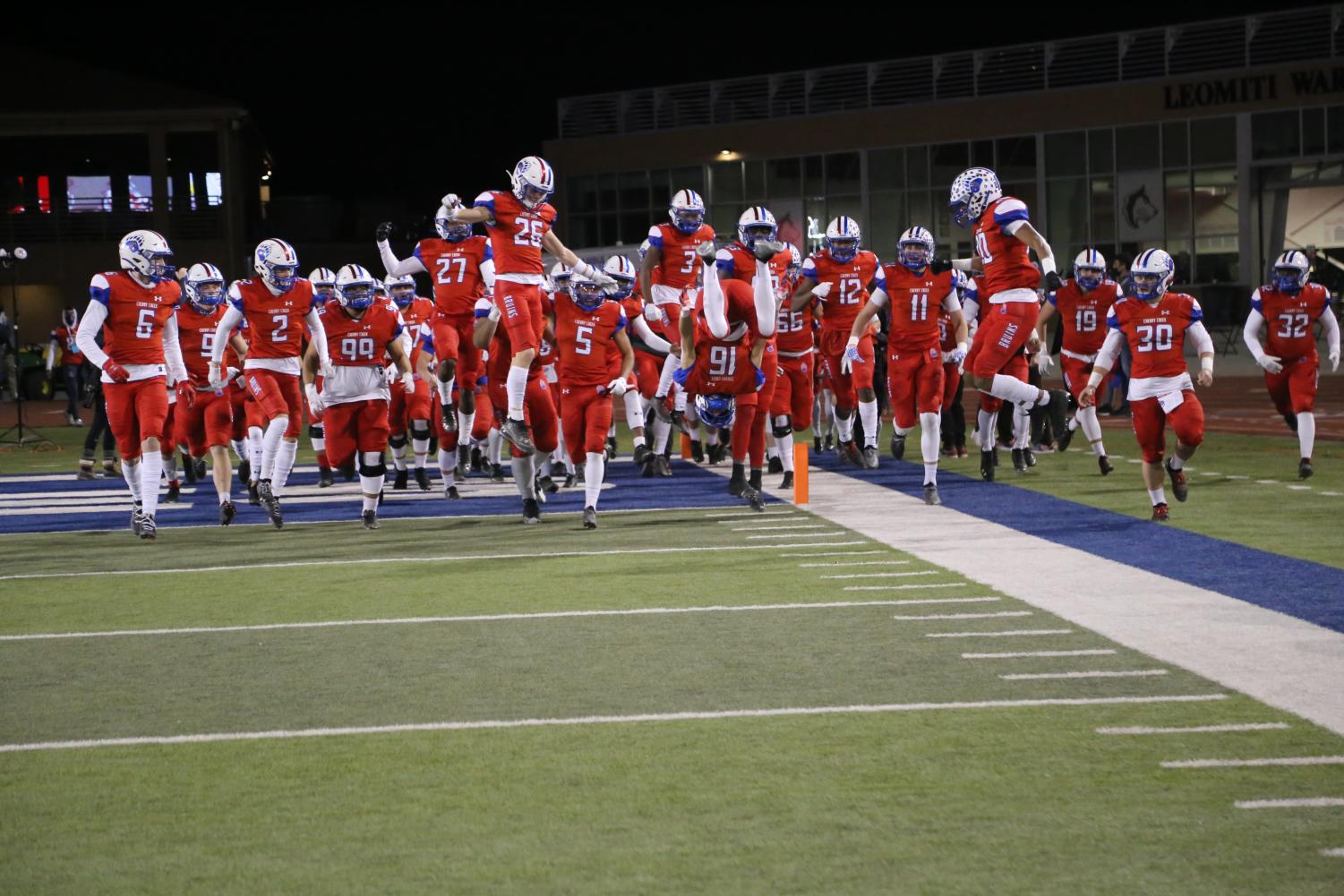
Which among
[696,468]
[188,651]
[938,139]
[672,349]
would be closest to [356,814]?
[188,651]

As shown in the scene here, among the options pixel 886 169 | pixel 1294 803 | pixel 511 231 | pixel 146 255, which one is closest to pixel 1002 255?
pixel 511 231

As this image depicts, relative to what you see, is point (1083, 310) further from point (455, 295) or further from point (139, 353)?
point (139, 353)

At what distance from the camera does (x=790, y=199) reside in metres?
47.4

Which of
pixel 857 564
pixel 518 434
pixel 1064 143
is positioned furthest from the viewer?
pixel 1064 143

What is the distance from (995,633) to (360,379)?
20.2 ft

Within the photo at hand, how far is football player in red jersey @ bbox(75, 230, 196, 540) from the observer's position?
39.3 feet

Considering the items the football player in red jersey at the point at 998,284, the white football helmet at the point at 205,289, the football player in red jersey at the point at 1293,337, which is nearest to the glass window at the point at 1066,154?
the football player in red jersey at the point at 1293,337

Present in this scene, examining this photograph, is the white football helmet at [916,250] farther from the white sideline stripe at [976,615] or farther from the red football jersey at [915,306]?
the white sideline stripe at [976,615]

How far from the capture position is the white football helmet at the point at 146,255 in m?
12.1

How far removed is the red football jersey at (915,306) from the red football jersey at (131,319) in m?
6.30

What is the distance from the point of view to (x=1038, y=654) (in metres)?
7.13

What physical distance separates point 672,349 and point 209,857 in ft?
30.7

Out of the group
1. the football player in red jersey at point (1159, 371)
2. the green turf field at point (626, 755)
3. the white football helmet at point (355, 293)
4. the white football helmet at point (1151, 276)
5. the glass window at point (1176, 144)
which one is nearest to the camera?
the green turf field at point (626, 755)

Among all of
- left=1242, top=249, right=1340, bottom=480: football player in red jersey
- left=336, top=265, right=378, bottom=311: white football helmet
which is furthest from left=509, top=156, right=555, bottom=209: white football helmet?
left=1242, top=249, right=1340, bottom=480: football player in red jersey
